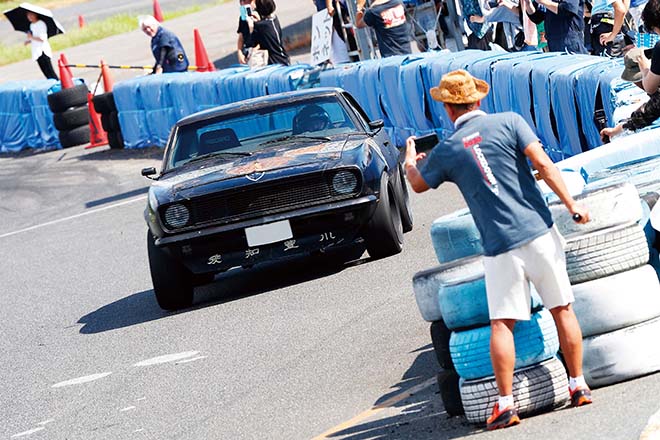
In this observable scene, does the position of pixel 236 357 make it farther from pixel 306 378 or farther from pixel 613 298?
pixel 613 298

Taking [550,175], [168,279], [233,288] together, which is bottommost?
[233,288]

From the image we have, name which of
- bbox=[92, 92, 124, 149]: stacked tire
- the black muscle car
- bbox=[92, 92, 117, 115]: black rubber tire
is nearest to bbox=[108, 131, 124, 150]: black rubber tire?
bbox=[92, 92, 124, 149]: stacked tire

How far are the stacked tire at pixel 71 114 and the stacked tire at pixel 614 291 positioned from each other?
19.0m

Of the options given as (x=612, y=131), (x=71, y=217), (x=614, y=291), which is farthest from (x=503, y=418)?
(x=71, y=217)

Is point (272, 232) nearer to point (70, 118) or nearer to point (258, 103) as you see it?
point (258, 103)

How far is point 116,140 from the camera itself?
2288cm

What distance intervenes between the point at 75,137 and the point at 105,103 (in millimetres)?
2022

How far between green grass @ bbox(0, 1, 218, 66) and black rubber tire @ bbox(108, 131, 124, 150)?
1866 centimetres

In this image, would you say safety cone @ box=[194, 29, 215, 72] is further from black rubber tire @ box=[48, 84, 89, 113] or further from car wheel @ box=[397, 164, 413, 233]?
car wheel @ box=[397, 164, 413, 233]

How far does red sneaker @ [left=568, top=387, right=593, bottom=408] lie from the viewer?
5639 millimetres

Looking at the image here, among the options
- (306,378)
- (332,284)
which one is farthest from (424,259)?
(306,378)

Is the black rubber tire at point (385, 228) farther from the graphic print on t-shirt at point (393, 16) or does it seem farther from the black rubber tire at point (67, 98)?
the black rubber tire at point (67, 98)

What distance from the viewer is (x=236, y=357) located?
26.5ft

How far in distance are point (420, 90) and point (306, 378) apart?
873cm
